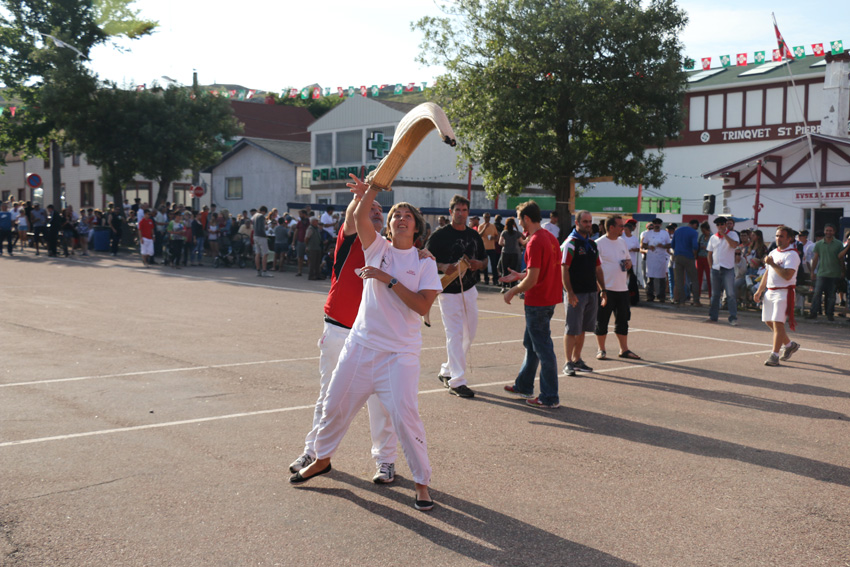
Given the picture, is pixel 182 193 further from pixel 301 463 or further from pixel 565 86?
pixel 301 463

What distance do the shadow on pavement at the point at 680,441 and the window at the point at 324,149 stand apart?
38.5 meters

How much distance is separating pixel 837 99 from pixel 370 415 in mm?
29261

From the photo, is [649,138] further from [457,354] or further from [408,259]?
[408,259]

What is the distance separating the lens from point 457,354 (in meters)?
8.66

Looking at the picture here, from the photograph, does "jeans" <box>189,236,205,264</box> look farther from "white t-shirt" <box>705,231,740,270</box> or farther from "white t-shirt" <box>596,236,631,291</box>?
"white t-shirt" <box>596,236,631,291</box>

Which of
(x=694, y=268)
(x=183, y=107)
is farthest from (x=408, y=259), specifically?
(x=183, y=107)

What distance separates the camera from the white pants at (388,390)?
16.5 feet

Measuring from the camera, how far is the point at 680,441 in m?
6.91

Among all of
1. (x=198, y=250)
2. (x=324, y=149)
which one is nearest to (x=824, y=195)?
(x=198, y=250)

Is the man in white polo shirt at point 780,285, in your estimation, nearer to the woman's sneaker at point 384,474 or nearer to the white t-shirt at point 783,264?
the white t-shirt at point 783,264

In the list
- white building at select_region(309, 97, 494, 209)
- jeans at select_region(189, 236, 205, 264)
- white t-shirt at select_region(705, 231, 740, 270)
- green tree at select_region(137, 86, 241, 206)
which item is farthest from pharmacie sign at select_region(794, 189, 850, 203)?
green tree at select_region(137, 86, 241, 206)

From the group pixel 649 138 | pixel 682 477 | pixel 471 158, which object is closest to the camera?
pixel 682 477

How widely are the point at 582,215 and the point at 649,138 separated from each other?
13.8 meters

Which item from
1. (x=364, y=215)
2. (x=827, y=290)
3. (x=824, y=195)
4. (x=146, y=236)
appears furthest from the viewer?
(x=824, y=195)
